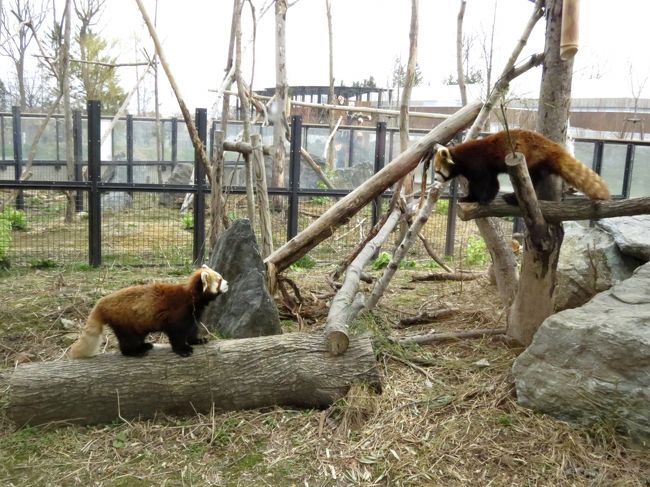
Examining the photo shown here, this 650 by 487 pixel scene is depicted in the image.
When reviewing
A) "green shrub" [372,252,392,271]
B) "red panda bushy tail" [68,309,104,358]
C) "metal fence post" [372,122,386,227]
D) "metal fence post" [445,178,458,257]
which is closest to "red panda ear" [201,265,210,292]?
"red panda bushy tail" [68,309,104,358]

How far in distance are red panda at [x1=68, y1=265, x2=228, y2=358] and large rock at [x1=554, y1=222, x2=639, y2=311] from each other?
10.8ft

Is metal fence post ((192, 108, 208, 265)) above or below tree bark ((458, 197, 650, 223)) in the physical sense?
below

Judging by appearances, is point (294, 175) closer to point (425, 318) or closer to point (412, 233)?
point (425, 318)

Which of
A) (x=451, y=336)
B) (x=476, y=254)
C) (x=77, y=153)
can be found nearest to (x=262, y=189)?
(x=451, y=336)

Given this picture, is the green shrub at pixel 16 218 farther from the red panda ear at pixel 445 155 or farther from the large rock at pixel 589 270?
the large rock at pixel 589 270

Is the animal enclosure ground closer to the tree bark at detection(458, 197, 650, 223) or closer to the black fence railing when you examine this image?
the tree bark at detection(458, 197, 650, 223)

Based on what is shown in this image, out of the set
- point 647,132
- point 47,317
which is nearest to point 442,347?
point 47,317

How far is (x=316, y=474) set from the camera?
353 cm

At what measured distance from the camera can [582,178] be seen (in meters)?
4.36

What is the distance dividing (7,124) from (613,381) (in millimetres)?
12320

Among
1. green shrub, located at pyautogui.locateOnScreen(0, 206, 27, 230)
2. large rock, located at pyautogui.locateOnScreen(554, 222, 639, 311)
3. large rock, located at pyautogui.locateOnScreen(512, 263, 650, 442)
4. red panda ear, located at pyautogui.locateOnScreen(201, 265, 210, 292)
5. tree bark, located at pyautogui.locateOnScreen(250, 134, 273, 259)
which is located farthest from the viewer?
green shrub, located at pyautogui.locateOnScreen(0, 206, 27, 230)

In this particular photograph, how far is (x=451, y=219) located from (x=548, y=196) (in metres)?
5.58

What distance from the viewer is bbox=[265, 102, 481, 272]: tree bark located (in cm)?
599

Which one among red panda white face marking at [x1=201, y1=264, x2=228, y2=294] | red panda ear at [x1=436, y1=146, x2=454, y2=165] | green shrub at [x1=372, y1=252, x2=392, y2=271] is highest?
red panda ear at [x1=436, y1=146, x2=454, y2=165]
